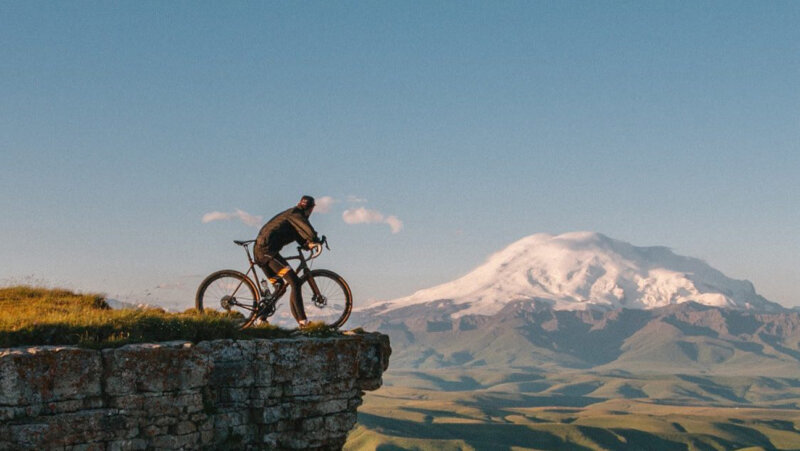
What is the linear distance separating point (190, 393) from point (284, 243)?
544 centimetres

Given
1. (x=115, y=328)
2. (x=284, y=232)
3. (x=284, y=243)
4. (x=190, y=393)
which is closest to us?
(x=190, y=393)

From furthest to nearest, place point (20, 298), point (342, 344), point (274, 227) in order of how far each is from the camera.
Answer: point (20, 298)
point (274, 227)
point (342, 344)

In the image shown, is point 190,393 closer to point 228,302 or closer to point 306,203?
point 228,302

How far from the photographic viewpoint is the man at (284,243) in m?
18.9

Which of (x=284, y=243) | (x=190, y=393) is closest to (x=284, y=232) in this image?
(x=284, y=243)

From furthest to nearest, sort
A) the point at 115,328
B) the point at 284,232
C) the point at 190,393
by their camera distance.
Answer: the point at 284,232
the point at 115,328
the point at 190,393

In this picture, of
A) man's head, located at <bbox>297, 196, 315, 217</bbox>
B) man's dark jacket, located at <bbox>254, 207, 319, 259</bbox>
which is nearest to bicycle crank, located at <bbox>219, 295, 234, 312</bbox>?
man's dark jacket, located at <bbox>254, 207, 319, 259</bbox>

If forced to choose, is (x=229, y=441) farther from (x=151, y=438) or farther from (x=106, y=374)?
(x=106, y=374)

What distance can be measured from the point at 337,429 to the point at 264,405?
170 centimetres

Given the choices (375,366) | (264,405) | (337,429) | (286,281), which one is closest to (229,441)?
(264,405)

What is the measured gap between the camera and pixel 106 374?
13789mm

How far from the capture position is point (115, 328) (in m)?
15.2

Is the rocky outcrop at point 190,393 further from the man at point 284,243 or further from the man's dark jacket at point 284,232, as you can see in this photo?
the man's dark jacket at point 284,232

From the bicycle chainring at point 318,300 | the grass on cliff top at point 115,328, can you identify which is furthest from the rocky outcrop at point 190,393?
the bicycle chainring at point 318,300
